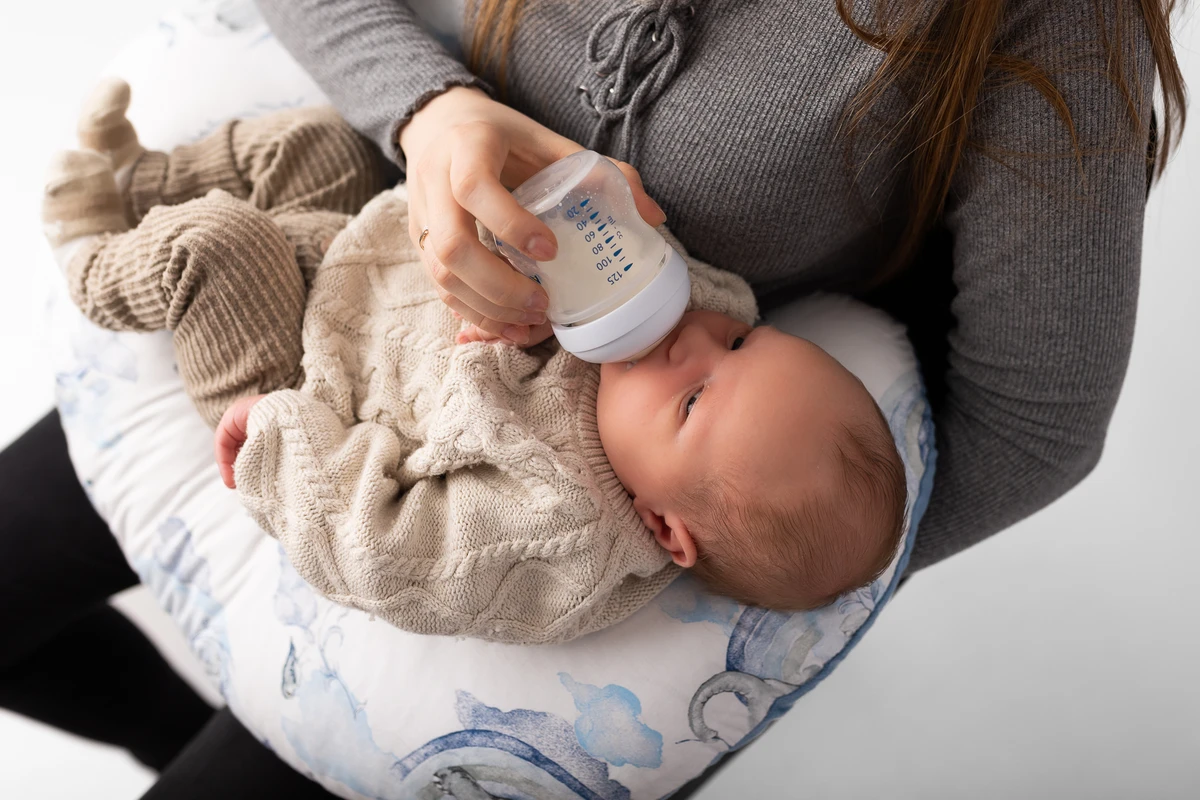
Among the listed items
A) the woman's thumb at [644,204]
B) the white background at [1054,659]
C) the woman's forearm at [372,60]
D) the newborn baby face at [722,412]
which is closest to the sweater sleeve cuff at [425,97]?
the woman's forearm at [372,60]

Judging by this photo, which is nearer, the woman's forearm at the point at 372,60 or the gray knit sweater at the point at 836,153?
the gray knit sweater at the point at 836,153

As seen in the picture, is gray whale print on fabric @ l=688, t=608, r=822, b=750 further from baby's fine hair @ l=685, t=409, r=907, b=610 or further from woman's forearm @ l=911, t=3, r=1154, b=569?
woman's forearm @ l=911, t=3, r=1154, b=569

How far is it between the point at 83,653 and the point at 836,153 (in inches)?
49.3

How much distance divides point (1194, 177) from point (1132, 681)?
0.93 meters

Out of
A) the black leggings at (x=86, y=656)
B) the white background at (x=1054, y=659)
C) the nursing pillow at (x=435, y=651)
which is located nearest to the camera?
the nursing pillow at (x=435, y=651)

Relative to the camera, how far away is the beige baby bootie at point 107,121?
0.96m

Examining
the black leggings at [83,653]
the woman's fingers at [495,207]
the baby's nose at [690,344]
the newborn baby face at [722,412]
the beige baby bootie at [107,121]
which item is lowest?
the black leggings at [83,653]

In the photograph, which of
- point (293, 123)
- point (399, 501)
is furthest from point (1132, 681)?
point (293, 123)

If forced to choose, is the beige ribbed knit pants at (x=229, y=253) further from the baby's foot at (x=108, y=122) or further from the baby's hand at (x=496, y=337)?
the baby's hand at (x=496, y=337)

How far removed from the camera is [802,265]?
91cm

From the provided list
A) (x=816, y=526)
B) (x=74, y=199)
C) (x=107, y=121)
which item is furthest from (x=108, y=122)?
(x=816, y=526)

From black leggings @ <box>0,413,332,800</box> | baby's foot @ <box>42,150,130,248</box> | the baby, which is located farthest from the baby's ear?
baby's foot @ <box>42,150,130,248</box>

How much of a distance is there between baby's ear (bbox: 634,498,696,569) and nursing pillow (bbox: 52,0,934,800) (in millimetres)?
62

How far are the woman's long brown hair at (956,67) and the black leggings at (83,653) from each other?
38.3 inches
